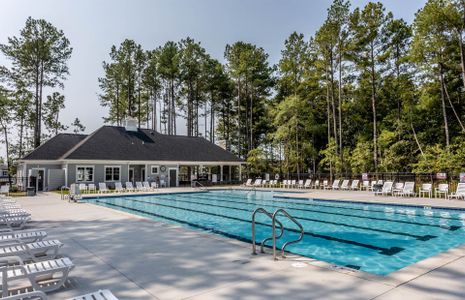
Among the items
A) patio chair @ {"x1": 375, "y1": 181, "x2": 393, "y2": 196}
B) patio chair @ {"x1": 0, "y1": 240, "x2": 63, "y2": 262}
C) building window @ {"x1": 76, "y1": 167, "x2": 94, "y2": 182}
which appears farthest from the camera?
building window @ {"x1": 76, "y1": 167, "x2": 94, "y2": 182}

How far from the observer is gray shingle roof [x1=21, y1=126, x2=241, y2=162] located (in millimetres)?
25703

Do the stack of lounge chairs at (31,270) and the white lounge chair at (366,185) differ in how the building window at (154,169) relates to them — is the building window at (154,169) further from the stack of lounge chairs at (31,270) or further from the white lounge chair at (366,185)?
the stack of lounge chairs at (31,270)

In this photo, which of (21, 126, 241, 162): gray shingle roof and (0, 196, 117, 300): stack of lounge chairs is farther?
(21, 126, 241, 162): gray shingle roof

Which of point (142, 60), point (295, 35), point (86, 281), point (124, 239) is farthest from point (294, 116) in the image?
point (86, 281)

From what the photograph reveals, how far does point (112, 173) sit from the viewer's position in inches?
1024

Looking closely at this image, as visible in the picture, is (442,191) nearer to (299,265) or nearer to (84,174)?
(299,265)

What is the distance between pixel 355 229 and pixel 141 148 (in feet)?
74.6

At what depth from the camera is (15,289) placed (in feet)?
12.7

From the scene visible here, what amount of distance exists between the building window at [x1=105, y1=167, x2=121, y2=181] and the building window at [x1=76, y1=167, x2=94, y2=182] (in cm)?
118

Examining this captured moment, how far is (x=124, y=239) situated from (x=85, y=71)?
25389mm

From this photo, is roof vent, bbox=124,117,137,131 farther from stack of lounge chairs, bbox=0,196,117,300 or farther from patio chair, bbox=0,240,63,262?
patio chair, bbox=0,240,63,262

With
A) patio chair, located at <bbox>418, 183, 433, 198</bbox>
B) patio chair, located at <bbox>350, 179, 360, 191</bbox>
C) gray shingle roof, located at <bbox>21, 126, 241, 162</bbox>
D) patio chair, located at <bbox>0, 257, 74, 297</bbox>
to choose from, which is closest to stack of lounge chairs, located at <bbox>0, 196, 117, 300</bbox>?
patio chair, located at <bbox>0, 257, 74, 297</bbox>

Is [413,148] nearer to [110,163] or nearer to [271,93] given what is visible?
[271,93]

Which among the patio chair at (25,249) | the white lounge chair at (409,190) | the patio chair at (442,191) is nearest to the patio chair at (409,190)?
the white lounge chair at (409,190)
